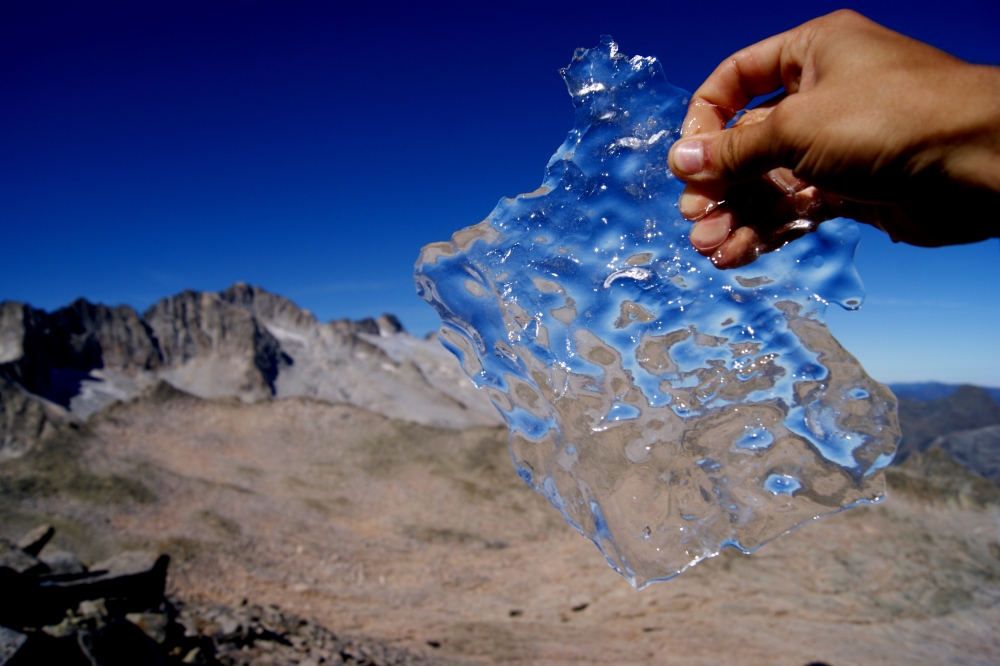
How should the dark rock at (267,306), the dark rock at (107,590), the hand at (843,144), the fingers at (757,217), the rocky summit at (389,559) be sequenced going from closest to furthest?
the hand at (843,144), the fingers at (757,217), the dark rock at (107,590), the rocky summit at (389,559), the dark rock at (267,306)

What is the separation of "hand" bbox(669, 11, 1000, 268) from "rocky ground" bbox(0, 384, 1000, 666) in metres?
6.95

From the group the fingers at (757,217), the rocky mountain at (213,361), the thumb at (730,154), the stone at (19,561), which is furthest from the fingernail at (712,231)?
the rocky mountain at (213,361)

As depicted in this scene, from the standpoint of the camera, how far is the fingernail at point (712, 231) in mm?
1985

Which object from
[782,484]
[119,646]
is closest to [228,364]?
[119,646]

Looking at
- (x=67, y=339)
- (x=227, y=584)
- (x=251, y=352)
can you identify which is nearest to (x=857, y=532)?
(x=227, y=584)

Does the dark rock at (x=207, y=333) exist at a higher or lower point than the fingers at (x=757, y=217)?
higher

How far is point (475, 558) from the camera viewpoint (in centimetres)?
1277

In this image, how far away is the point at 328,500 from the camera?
1620cm

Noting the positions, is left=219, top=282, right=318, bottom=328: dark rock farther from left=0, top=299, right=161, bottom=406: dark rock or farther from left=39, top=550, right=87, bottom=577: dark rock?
left=39, top=550, right=87, bottom=577: dark rock

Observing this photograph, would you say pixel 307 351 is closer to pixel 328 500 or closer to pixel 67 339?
pixel 67 339

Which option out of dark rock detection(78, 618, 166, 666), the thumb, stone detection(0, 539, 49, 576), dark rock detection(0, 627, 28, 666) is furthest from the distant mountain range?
the thumb

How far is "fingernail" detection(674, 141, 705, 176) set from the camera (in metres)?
1.83

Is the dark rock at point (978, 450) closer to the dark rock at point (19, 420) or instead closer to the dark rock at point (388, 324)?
the dark rock at point (19, 420)

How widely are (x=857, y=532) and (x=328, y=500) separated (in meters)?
13.2
